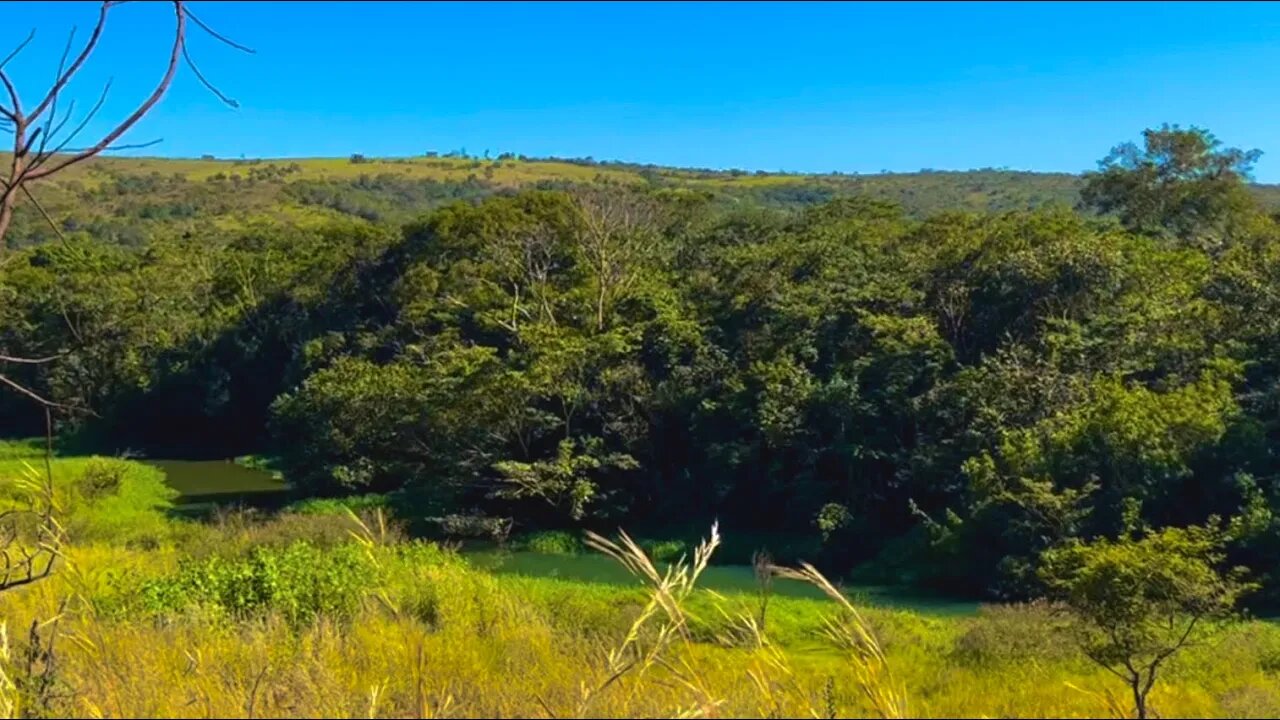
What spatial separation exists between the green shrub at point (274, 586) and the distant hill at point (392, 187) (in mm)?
67584

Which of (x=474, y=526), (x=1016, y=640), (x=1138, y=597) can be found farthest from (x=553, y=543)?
(x=1138, y=597)

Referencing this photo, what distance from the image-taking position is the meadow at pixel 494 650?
151 inches

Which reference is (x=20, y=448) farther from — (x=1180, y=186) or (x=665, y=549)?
(x=1180, y=186)

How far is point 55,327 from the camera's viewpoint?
47.0 metres

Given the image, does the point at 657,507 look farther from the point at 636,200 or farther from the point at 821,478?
the point at 636,200

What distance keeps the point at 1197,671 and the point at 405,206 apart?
107092 mm

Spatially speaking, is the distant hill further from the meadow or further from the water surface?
the meadow

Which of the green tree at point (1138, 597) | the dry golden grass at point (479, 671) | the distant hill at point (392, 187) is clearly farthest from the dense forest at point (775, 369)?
the distant hill at point (392, 187)

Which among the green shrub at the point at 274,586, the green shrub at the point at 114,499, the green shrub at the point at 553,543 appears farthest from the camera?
the green shrub at the point at 553,543

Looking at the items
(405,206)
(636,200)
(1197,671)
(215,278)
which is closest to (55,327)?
(215,278)

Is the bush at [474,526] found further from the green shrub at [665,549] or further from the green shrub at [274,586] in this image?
the green shrub at [274,586]

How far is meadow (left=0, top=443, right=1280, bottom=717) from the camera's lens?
12.5 feet

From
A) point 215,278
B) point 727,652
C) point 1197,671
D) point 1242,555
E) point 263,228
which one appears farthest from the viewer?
point 263,228

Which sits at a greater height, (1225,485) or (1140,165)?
(1140,165)
